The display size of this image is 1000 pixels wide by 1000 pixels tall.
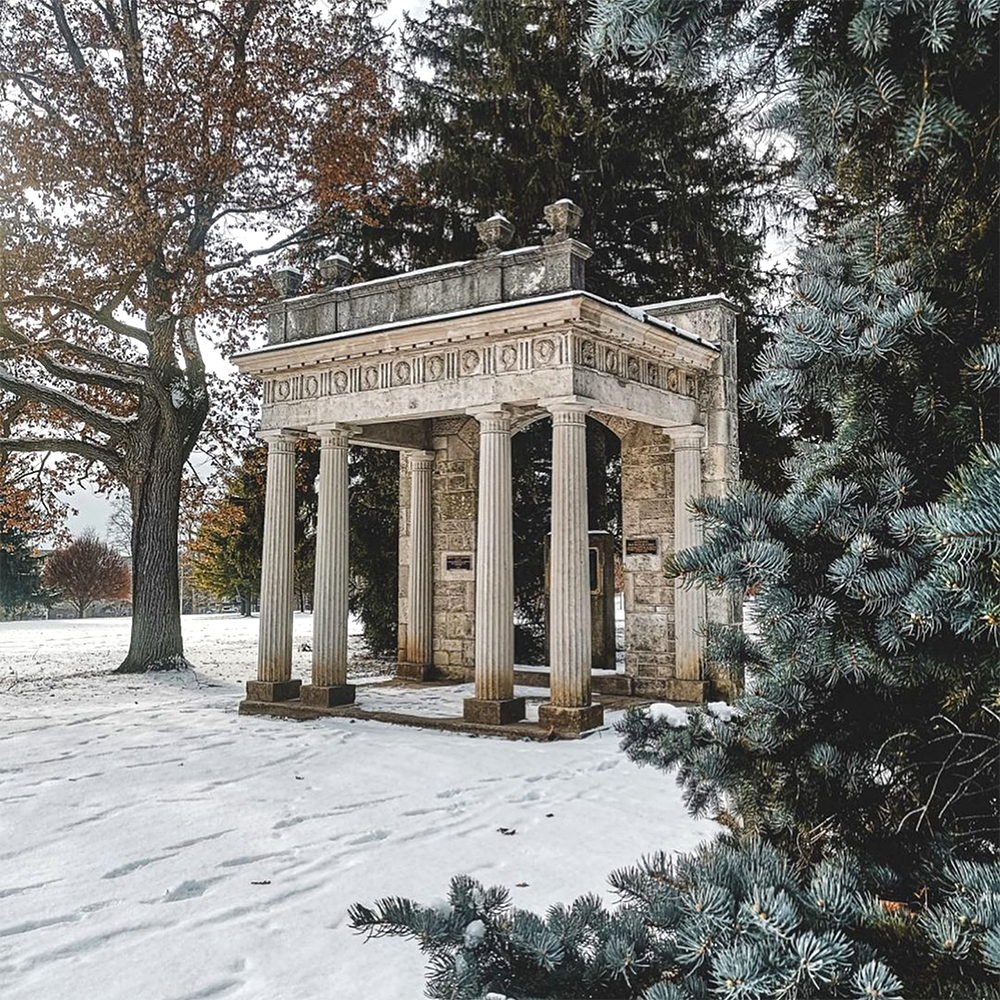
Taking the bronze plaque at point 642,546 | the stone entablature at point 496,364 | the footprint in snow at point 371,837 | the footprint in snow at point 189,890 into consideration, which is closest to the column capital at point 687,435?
the stone entablature at point 496,364

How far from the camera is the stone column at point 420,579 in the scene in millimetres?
14008

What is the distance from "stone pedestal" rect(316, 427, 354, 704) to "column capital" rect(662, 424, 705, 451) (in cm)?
437

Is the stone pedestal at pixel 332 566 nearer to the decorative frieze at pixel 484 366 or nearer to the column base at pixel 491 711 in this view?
the decorative frieze at pixel 484 366

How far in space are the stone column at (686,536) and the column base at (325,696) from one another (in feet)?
14.4

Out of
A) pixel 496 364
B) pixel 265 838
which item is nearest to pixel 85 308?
pixel 496 364

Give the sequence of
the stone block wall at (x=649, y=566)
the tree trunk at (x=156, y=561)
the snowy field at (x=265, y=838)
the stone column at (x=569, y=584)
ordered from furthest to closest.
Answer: the tree trunk at (x=156, y=561), the stone block wall at (x=649, y=566), the stone column at (x=569, y=584), the snowy field at (x=265, y=838)

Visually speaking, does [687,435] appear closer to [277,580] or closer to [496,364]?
[496,364]

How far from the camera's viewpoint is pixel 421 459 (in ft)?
46.5

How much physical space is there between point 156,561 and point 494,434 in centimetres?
852

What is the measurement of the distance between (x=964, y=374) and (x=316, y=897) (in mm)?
4289

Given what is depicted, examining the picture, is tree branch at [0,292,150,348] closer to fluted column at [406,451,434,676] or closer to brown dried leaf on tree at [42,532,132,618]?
fluted column at [406,451,434,676]

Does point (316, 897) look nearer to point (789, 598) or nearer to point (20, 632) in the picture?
point (789, 598)

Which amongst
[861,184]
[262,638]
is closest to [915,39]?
[861,184]

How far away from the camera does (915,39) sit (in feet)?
5.85
